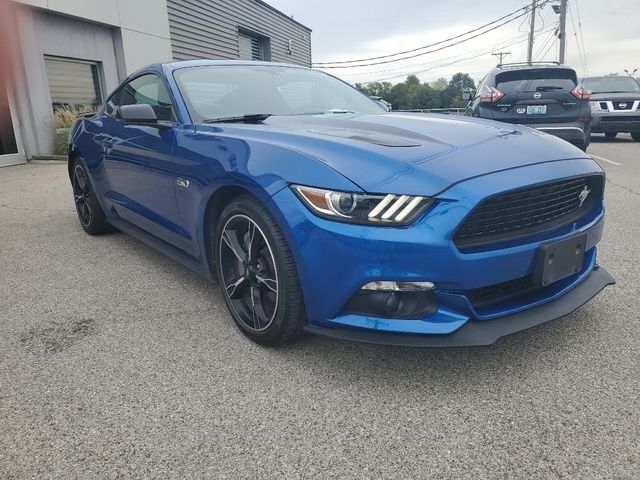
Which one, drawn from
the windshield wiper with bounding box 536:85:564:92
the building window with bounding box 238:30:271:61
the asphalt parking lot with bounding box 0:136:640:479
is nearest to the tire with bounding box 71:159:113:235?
the asphalt parking lot with bounding box 0:136:640:479

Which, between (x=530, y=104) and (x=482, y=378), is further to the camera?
(x=530, y=104)

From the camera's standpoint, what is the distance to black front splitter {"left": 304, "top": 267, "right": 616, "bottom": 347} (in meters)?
1.91

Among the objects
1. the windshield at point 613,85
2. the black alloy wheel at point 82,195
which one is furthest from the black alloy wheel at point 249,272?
the windshield at point 613,85

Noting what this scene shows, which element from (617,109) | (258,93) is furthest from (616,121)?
(258,93)

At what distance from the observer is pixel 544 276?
6.74ft

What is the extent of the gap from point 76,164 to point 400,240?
3.79 metres

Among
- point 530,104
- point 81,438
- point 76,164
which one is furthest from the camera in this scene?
point 530,104

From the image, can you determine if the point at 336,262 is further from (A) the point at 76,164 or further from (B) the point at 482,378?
(A) the point at 76,164

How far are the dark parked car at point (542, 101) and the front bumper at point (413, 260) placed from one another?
5260mm

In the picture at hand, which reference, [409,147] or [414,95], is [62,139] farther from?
[414,95]

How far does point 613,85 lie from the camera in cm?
1219

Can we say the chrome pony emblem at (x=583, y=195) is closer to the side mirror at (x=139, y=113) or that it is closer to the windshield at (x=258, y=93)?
the windshield at (x=258, y=93)

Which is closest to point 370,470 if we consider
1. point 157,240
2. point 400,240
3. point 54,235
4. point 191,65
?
point 400,240

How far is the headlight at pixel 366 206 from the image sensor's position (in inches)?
74.5
